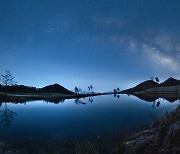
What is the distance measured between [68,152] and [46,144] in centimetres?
297

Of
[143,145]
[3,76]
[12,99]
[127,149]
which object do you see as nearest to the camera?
[143,145]

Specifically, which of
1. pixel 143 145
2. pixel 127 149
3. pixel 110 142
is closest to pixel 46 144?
pixel 110 142

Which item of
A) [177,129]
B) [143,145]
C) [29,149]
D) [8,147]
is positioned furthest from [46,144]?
[177,129]

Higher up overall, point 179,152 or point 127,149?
point 179,152

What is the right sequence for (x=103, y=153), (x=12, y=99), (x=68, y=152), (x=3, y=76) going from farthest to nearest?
(x=3, y=76) < (x=12, y=99) < (x=68, y=152) < (x=103, y=153)

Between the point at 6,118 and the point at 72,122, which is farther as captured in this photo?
the point at 6,118

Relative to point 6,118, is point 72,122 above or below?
below

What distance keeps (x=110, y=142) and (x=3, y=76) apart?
120 m

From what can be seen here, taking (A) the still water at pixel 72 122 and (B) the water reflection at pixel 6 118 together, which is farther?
(B) the water reflection at pixel 6 118

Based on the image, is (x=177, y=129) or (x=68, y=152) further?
(x=68, y=152)

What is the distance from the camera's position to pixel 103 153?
479 inches

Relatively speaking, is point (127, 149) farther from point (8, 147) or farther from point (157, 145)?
point (8, 147)

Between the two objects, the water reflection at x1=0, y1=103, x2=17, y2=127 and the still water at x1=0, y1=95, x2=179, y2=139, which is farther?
the water reflection at x1=0, y1=103, x2=17, y2=127

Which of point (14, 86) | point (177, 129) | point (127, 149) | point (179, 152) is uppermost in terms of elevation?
point (14, 86)
